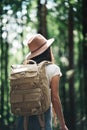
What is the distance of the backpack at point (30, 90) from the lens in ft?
19.5

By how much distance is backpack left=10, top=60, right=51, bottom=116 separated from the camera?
19.5 feet

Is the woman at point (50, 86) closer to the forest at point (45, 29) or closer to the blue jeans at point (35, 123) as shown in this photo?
the blue jeans at point (35, 123)

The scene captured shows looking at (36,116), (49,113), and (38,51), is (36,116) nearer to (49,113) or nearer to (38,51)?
(49,113)

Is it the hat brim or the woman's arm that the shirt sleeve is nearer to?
the woman's arm

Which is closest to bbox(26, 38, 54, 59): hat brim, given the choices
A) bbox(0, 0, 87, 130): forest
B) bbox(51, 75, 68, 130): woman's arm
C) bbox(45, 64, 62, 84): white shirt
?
bbox(45, 64, 62, 84): white shirt

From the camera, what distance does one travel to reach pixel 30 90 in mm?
5992

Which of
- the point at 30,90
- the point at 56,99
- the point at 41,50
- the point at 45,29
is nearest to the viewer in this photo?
the point at 30,90

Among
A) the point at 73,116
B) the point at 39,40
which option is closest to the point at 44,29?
the point at 73,116

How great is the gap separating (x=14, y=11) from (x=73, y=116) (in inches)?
276

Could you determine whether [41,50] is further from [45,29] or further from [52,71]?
[45,29]

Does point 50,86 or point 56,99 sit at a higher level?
point 50,86

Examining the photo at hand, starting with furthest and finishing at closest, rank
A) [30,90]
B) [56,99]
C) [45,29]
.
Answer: [45,29], [56,99], [30,90]

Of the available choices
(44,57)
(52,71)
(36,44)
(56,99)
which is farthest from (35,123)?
(36,44)

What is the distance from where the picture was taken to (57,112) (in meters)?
6.10
